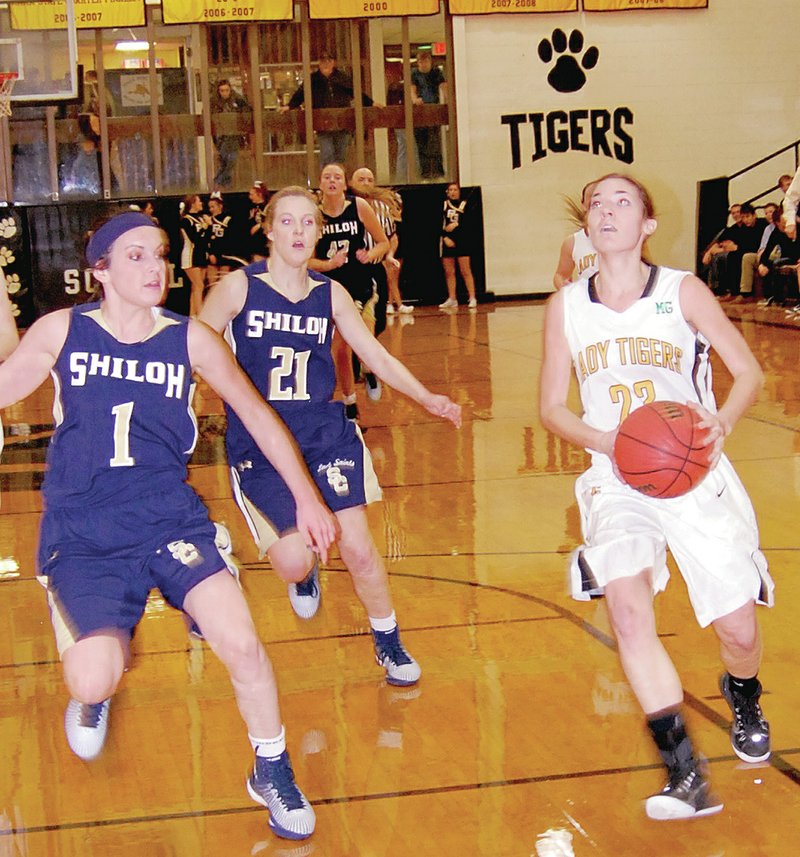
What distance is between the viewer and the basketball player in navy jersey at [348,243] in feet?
29.3

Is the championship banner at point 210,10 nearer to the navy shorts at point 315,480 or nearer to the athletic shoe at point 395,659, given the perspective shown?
the navy shorts at point 315,480

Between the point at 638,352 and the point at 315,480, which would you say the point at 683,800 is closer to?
the point at 638,352

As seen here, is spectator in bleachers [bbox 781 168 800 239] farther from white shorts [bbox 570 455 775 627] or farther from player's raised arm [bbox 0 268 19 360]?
player's raised arm [bbox 0 268 19 360]

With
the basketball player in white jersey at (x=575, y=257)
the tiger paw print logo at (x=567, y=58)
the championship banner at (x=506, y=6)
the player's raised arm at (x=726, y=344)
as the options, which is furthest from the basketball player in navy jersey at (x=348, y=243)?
the tiger paw print logo at (x=567, y=58)

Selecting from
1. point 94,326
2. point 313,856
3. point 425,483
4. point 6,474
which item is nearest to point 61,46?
point 6,474

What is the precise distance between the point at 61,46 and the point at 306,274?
10.1 metres

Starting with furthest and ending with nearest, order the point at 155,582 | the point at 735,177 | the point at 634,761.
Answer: the point at 735,177 → the point at 634,761 → the point at 155,582

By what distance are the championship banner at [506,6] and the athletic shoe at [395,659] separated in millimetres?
15802

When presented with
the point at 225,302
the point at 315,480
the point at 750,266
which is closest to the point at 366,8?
the point at 750,266

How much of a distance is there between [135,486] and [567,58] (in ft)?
56.8

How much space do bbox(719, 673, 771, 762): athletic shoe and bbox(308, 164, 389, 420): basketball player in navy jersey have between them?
18.6 feet

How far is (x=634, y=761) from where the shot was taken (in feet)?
11.6

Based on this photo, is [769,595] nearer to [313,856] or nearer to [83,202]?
[313,856]

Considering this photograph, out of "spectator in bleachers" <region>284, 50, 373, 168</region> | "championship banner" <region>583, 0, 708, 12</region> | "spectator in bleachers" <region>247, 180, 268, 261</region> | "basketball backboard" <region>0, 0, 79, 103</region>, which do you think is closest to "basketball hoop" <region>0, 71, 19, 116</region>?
"basketball backboard" <region>0, 0, 79, 103</region>
